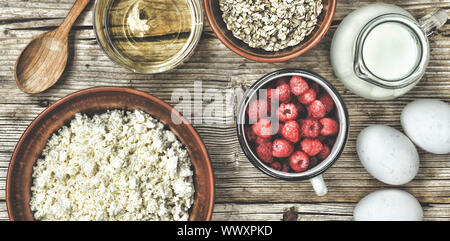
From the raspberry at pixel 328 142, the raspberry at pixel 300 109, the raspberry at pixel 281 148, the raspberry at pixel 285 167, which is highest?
the raspberry at pixel 300 109

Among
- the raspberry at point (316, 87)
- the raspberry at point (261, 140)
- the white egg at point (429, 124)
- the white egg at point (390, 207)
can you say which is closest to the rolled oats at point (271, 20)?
the raspberry at point (316, 87)

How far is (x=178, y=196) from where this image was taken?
2.99ft

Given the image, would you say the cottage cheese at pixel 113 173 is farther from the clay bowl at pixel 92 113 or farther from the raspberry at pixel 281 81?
the raspberry at pixel 281 81

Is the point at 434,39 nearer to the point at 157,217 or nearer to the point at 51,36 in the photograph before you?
the point at 157,217

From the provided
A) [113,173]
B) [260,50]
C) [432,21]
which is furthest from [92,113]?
[432,21]

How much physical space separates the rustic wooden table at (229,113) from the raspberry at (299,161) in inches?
5.4

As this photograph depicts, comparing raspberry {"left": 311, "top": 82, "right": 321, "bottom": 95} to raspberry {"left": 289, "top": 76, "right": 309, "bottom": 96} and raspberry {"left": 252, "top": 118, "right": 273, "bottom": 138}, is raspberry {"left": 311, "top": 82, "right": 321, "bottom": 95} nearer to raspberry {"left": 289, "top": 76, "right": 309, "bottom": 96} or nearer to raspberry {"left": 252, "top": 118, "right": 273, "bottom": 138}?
raspberry {"left": 289, "top": 76, "right": 309, "bottom": 96}

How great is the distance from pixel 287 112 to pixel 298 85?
0.07 meters

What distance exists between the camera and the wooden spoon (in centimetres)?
97

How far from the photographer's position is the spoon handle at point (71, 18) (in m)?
0.96

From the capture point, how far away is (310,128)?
2.87 feet

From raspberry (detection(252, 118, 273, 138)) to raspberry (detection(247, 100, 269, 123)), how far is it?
15mm

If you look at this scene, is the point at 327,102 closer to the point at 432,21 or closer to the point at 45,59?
the point at 432,21
